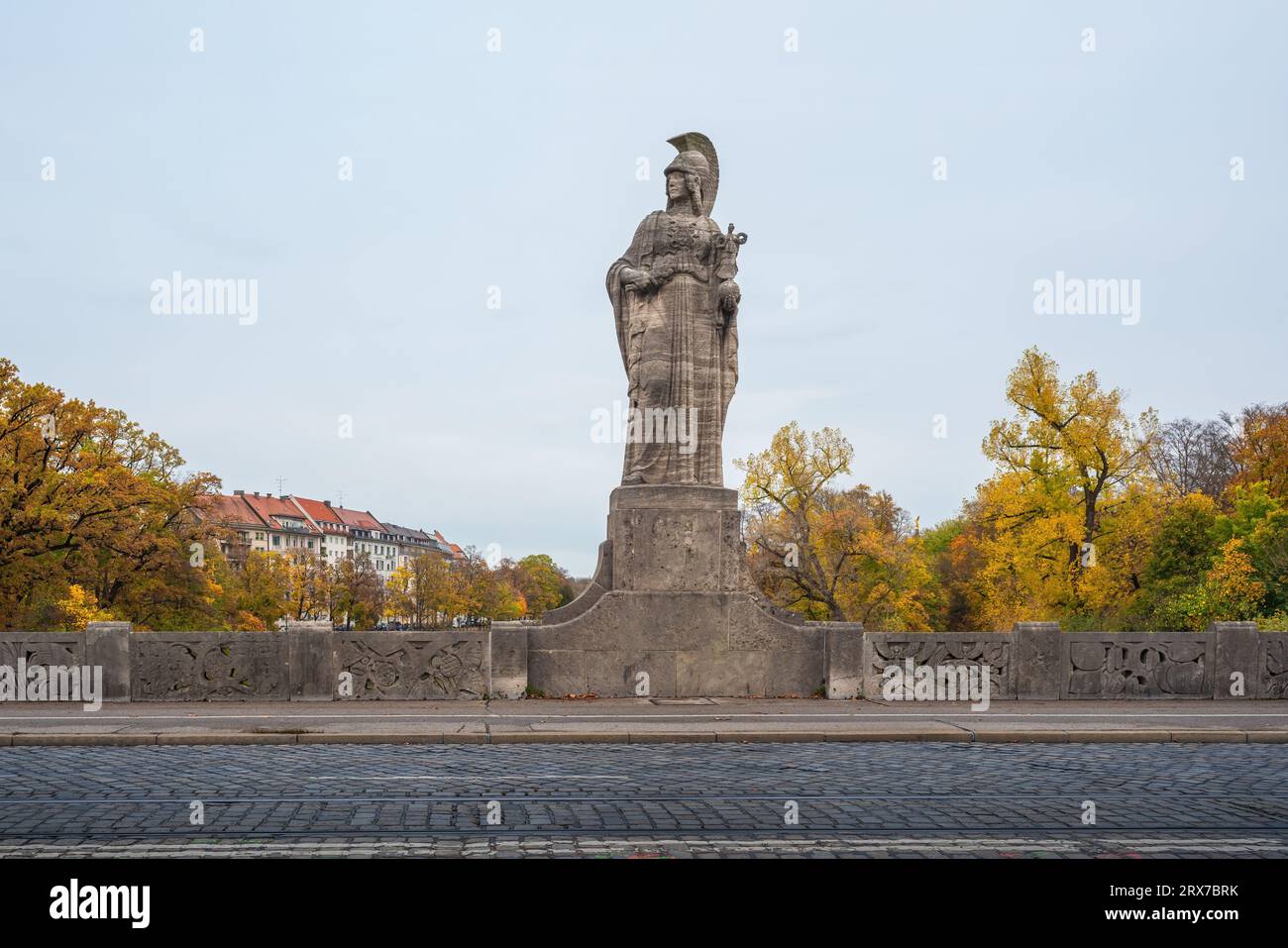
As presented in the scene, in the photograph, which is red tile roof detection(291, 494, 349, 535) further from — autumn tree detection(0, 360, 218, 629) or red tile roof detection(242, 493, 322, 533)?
autumn tree detection(0, 360, 218, 629)

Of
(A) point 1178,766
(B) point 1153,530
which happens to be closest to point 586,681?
(A) point 1178,766

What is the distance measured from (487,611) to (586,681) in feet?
304

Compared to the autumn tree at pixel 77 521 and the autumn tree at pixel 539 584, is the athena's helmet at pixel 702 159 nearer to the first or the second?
the autumn tree at pixel 77 521

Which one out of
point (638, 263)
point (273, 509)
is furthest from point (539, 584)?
point (638, 263)

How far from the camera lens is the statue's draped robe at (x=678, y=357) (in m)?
19.0

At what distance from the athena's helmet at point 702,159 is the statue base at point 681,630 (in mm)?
4968

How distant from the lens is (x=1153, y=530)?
42188mm

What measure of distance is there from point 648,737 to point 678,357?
7.21m

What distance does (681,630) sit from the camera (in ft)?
59.2

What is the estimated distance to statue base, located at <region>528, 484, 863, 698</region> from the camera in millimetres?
18000

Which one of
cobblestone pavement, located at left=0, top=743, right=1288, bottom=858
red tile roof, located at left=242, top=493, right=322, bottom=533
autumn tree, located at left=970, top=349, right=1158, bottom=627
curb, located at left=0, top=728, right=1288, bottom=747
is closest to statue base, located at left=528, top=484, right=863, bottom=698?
curb, located at left=0, top=728, right=1288, bottom=747

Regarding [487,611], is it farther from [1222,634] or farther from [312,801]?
[312,801]

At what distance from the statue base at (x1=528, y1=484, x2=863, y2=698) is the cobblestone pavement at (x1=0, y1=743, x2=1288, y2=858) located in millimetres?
4676

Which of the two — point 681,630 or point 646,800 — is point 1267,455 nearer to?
point 681,630
